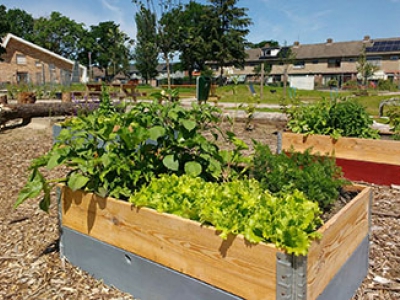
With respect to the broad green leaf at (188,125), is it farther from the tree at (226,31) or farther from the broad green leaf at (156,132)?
the tree at (226,31)

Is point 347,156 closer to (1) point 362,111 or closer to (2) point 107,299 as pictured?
(1) point 362,111

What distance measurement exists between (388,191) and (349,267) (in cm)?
197

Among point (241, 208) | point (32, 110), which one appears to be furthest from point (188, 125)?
point (32, 110)

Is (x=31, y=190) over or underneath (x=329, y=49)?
underneath

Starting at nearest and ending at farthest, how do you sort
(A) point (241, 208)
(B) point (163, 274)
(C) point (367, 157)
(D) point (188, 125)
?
(A) point (241, 208)
(B) point (163, 274)
(D) point (188, 125)
(C) point (367, 157)

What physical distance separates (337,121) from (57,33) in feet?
251

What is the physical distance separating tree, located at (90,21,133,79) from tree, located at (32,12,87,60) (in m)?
4.52

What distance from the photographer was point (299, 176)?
2322 mm

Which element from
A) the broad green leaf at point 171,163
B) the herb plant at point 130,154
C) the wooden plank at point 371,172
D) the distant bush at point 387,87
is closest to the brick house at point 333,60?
the distant bush at point 387,87

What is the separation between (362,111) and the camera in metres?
4.45

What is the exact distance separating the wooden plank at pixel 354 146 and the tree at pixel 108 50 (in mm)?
60254

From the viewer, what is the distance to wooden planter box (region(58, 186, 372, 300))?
1657 millimetres

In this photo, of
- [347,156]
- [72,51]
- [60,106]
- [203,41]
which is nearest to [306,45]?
[203,41]

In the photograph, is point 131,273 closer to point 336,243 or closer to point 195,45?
point 336,243
